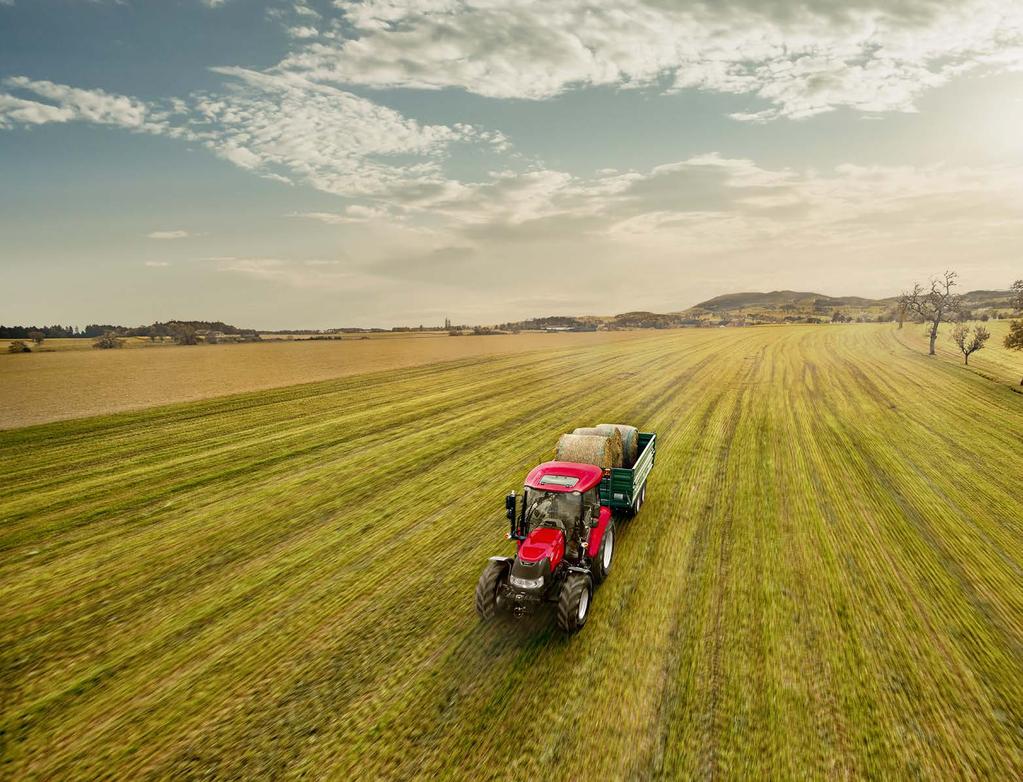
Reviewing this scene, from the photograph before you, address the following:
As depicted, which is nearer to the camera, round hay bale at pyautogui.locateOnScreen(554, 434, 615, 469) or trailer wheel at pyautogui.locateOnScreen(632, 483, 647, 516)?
round hay bale at pyautogui.locateOnScreen(554, 434, 615, 469)

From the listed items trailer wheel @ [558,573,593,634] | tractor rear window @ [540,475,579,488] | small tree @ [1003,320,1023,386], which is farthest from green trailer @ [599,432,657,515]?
small tree @ [1003,320,1023,386]

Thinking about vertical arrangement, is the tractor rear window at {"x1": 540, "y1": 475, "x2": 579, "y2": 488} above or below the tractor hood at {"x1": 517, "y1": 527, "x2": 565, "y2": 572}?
above

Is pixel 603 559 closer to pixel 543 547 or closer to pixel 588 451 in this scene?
pixel 543 547

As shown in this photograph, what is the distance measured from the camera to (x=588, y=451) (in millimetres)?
11742

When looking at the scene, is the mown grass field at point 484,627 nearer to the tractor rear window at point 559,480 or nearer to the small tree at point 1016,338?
the tractor rear window at point 559,480

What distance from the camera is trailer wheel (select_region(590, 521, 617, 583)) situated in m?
9.22

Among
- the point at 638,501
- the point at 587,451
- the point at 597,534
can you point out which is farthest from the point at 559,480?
the point at 638,501

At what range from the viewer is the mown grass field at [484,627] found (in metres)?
6.12

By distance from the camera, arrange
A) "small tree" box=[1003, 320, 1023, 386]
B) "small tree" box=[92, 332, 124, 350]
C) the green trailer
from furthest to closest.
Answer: "small tree" box=[92, 332, 124, 350]
"small tree" box=[1003, 320, 1023, 386]
the green trailer

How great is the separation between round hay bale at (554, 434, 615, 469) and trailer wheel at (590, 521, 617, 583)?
6.14 ft

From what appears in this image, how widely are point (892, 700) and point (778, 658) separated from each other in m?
1.47

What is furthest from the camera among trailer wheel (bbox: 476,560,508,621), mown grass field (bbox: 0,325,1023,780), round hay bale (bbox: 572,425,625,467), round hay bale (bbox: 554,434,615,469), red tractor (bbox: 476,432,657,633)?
round hay bale (bbox: 572,425,625,467)

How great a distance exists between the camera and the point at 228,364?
5412cm

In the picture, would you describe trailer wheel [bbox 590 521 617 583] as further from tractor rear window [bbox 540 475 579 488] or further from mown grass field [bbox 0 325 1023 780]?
tractor rear window [bbox 540 475 579 488]
